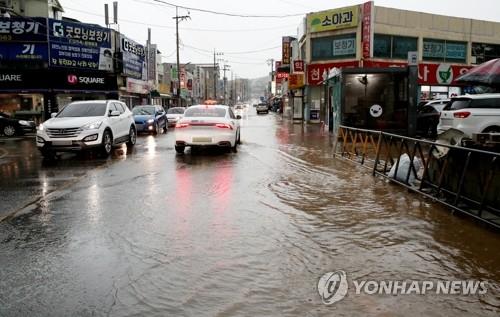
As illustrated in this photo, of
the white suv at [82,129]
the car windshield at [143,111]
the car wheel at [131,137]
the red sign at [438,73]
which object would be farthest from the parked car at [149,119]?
the red sign at [438,73]

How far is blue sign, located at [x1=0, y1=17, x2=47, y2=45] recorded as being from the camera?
101ft

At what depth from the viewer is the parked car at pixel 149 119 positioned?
24.5 m

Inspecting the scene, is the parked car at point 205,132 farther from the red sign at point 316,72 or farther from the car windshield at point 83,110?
the red sign at point 316,72

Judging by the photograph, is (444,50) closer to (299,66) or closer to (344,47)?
(344,47)

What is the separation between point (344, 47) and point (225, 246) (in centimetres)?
3172

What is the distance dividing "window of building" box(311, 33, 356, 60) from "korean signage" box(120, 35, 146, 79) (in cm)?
1537

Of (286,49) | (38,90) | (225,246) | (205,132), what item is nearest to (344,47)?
(286,49)

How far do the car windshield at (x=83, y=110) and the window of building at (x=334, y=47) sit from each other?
2362 centimetres

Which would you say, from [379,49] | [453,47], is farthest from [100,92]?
[453,47]

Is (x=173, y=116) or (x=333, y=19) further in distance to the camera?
(x=333, y=19)

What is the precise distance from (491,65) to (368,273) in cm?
809

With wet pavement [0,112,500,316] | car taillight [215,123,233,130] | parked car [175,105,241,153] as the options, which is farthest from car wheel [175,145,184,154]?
wet pavement [0,112,500,316]

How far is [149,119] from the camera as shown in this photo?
969 inches

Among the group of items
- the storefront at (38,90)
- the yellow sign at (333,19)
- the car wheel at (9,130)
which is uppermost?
the yellow sign at (333,19)
